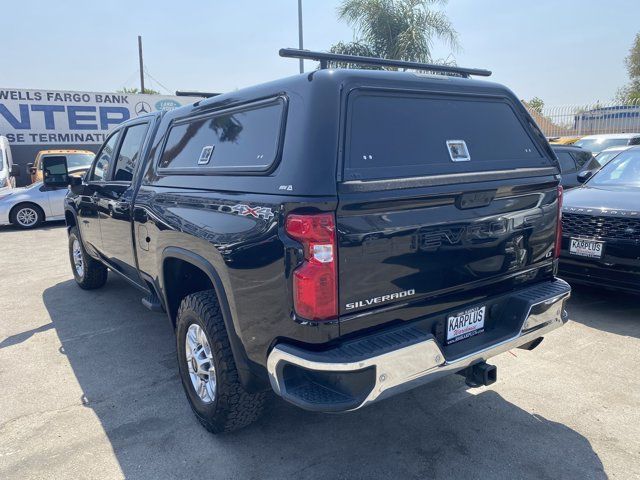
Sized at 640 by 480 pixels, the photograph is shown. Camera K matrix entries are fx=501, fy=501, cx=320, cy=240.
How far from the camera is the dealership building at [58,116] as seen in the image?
1827 cm

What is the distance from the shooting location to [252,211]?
97.0 inches

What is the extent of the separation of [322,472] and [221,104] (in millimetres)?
2248

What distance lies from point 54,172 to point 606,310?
5.95 m

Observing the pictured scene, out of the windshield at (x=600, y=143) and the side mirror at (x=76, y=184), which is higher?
the windshield at (x=600, y=143)

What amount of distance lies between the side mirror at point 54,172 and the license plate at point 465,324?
4.64 m

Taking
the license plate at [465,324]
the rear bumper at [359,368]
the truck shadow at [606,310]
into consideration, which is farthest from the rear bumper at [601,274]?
the rear bumper at [359,368]

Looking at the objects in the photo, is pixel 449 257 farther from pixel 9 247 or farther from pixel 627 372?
pixel 9 247

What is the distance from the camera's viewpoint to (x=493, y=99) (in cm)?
321

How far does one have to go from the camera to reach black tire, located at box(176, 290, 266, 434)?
282 centimetres

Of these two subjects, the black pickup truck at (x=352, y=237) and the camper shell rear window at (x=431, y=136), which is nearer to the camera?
the black pickup truck at (x=352, y=237)

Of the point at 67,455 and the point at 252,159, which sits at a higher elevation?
the point at 252,159

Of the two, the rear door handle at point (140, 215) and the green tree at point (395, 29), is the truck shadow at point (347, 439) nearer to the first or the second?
the rear door handle at point (140, 215)

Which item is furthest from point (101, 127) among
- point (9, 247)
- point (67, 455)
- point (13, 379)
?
point (67, 455)

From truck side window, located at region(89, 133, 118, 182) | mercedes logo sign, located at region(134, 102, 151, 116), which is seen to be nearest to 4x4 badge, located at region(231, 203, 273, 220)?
truck side window, located at region(89, 133, 118, 182)
